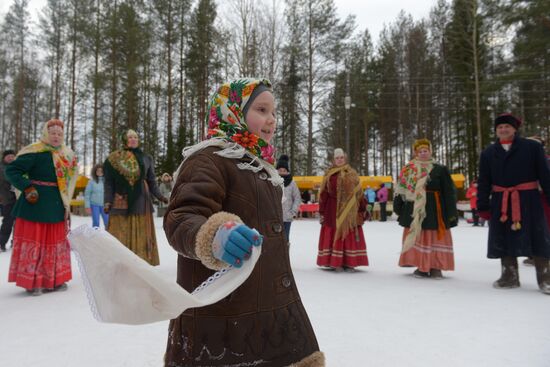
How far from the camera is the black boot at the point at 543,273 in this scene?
15.3 ft

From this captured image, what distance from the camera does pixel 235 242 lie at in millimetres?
1140

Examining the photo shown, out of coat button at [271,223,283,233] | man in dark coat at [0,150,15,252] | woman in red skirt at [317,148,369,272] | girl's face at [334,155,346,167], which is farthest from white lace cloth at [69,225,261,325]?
man in dark coat at [0,150,15,252]

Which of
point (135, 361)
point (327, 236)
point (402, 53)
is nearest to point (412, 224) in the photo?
point (327, 236)

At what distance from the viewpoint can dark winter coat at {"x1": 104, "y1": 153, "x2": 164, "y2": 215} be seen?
213 inches

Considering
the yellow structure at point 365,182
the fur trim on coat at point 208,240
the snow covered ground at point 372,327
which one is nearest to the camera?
the fur trim on coat at point 208,240

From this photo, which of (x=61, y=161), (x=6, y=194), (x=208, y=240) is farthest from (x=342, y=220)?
(x=6, y=194)

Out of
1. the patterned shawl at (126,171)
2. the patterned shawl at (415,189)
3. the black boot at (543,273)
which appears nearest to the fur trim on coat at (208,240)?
the patterned shawl at (126,171)

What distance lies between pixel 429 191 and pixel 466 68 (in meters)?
23.1

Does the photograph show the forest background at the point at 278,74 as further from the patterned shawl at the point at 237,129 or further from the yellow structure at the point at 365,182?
the patterned shawl at the point at 237,129

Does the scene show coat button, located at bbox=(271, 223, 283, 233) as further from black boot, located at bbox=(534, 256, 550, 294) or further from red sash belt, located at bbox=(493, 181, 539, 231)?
black boot, located at bbox=(534, 256, 550, 294)

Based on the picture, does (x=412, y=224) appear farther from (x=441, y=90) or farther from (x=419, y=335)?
(x=441, y=90)

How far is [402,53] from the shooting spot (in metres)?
28.3

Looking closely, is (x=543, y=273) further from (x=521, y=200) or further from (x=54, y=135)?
(x=54, y=135)

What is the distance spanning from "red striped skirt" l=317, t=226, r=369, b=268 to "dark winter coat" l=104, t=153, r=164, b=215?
2624 millimetres
